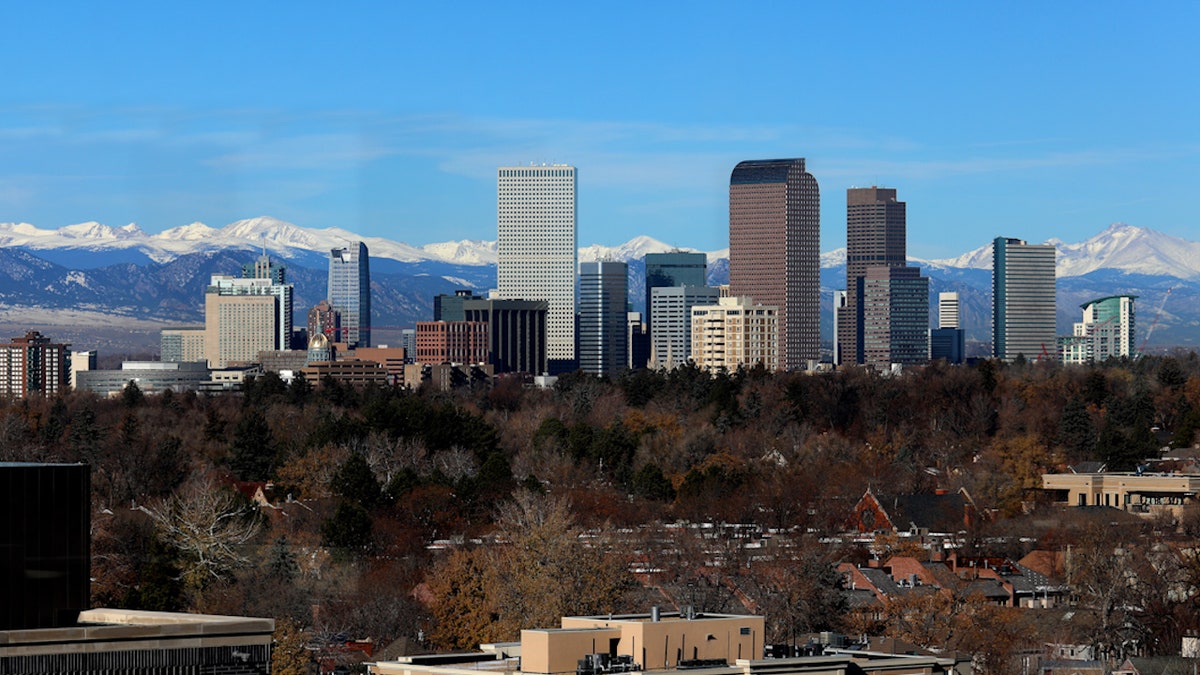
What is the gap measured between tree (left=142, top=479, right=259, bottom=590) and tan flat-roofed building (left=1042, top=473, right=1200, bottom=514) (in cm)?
5117

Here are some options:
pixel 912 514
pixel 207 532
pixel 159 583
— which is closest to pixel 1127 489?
pixel 912 514

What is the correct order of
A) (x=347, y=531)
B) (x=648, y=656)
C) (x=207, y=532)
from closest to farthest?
(x=648, y=656)
(x=207, y=532)
(x=347, y=531)

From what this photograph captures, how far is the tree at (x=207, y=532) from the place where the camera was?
89.9 meters

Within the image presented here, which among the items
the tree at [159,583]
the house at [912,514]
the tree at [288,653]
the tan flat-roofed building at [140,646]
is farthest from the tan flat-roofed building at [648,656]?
the house at [912,514]

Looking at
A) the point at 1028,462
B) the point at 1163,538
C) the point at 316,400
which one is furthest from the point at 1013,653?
the point at 316,400

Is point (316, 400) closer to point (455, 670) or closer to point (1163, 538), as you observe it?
point (1163, 538)

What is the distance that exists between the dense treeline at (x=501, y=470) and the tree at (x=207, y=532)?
167 millimetres

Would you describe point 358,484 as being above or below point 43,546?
below

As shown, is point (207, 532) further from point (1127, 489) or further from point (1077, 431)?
point (1077, 431)

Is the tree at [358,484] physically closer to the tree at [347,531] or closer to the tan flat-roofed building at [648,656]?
the tree at [347,531]

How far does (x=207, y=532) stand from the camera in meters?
93.7

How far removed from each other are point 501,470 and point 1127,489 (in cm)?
3595

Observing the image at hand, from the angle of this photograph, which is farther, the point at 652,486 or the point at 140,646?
the point at 652,486

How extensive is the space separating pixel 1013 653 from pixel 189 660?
133ft
